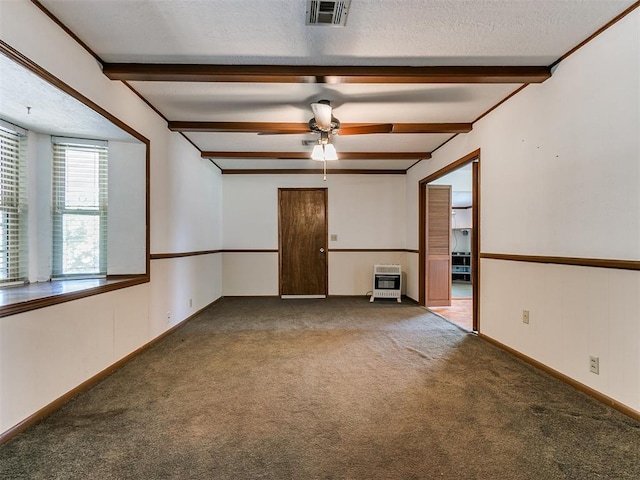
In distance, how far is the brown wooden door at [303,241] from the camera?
6516 mm

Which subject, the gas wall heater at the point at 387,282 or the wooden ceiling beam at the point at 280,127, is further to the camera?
the gas wall heater at the point at 387,282

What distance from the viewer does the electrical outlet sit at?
2.24 metres

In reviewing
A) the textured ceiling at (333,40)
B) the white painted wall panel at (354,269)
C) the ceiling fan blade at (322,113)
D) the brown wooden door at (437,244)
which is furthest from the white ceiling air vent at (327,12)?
the white painted wall panel at (354,269)

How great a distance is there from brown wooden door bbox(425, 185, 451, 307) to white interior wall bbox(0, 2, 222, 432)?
3630 mm

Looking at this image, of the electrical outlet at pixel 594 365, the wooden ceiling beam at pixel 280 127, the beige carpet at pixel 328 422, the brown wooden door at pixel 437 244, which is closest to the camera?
the beige carpet at pixel 328 422

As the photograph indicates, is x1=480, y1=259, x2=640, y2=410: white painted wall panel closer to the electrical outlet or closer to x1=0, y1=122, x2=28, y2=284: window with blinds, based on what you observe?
the electrical outlet

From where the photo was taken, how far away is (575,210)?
2.44m

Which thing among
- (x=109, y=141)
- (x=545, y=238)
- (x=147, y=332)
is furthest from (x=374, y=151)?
(x=147, y=332)

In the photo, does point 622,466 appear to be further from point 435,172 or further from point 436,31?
point 435,172

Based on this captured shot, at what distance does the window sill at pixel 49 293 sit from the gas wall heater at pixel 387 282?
3.96 m

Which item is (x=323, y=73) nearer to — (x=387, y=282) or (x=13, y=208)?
(x=13, y=208)

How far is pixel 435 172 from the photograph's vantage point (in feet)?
16.5

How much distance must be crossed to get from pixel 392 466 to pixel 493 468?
46cm

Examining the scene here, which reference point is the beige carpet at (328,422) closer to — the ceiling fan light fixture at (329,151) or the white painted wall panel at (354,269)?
the ceiling fan light fixture at (329,151)
